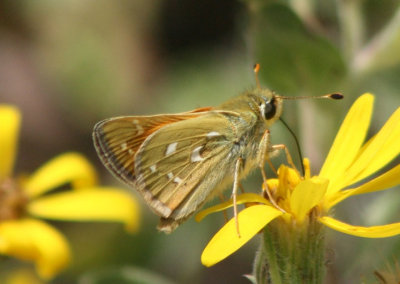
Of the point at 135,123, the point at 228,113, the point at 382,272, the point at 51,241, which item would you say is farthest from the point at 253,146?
the point at 51,241

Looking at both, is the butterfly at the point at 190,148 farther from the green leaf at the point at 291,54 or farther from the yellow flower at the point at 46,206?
the yellow flower at the point at 46,206

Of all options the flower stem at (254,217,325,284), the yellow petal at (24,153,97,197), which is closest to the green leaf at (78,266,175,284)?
the yellow petal at (24,153,97,197)

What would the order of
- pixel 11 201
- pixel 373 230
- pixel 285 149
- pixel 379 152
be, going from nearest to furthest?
pixel 373 230, pixel 379 152, pixel 285 149, pixel 11 201

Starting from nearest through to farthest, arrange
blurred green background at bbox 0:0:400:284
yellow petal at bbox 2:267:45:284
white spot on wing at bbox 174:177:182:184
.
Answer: white spot on wing at bbox 174:177:182:184 → blurred green background at bbox 0:0:400:284 → yellow petal at bbox 2:267:45:284

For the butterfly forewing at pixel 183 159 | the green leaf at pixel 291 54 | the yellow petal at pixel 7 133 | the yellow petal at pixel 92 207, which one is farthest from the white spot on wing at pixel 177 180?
the yellow petal at pixel 7 133

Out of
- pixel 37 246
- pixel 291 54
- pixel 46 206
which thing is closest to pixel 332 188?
pixel 291 54

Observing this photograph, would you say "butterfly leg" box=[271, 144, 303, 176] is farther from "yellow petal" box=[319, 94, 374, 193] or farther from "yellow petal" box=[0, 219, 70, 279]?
"yellow petal" box=[0, 219, 70, 279]

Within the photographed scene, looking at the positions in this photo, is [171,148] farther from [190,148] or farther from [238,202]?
[238,202]

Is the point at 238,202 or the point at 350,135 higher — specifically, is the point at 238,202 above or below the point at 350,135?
below
